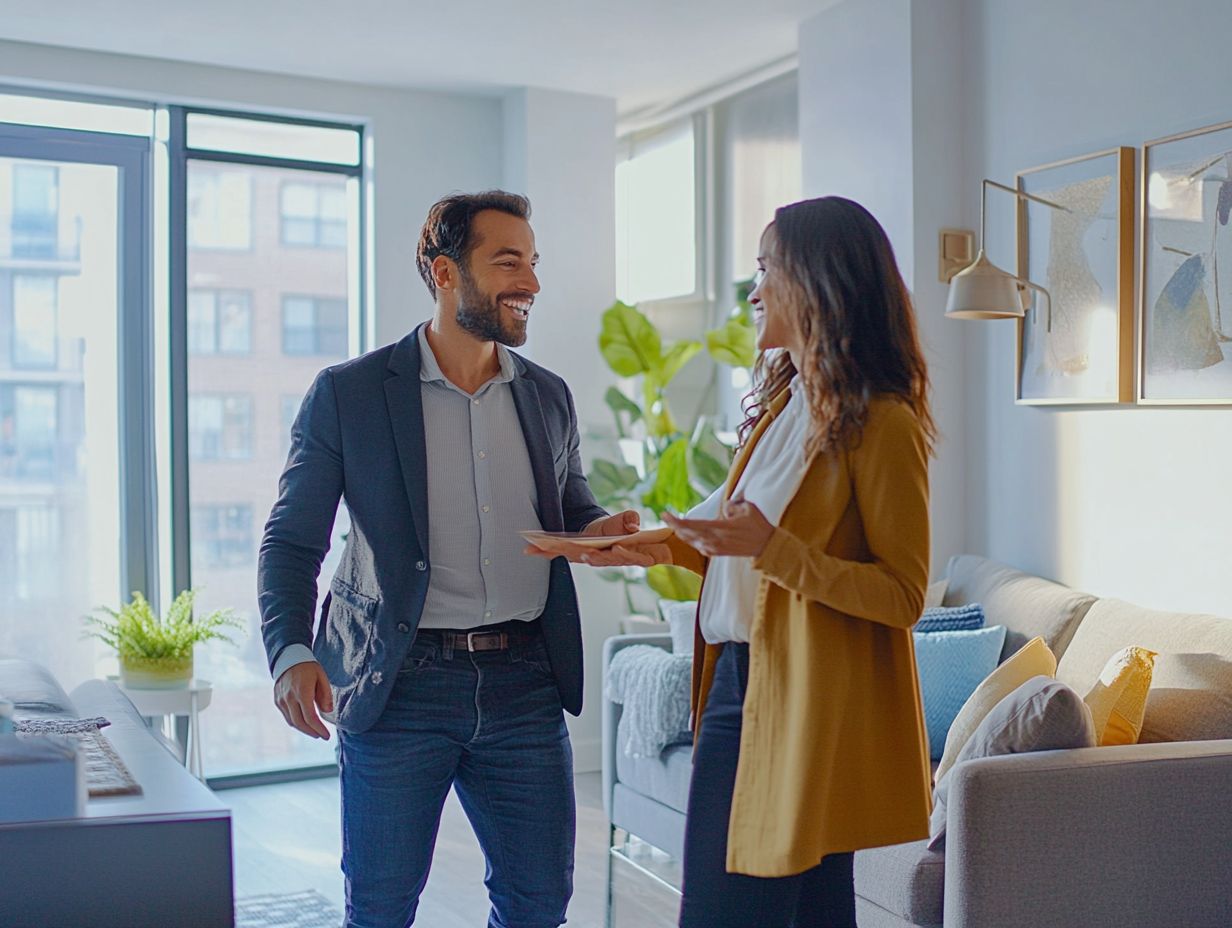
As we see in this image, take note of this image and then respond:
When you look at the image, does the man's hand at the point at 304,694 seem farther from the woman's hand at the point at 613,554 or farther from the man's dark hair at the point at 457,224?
the man's dark hair at the point at 457,224

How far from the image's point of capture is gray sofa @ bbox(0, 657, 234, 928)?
1.49 m

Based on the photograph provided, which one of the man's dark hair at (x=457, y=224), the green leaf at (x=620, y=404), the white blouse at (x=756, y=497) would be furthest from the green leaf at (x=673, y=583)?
the white blouse at (x=756, y=497)

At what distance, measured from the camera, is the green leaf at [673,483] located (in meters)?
4.74

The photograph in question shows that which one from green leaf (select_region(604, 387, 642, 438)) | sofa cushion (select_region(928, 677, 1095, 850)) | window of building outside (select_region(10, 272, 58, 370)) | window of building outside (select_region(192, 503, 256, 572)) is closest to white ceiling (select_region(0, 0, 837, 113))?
window of building outside (select_region(10, 272, 58, 370))

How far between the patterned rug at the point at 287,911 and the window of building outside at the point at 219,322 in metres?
2.14

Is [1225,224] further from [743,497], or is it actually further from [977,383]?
[743,497]

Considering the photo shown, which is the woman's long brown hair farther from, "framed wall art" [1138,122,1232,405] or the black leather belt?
"framed wall art" [1138,122,1232,405]

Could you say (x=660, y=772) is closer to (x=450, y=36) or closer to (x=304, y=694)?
(x=304, y=694)

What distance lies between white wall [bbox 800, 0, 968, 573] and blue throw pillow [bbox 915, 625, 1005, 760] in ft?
2.16

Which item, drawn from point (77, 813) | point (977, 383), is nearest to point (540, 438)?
point (77, 813)

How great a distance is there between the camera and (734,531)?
162 cm

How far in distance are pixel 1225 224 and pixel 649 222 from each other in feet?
10.1

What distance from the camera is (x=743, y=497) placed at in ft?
5.79

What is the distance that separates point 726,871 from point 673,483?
3090 mm
